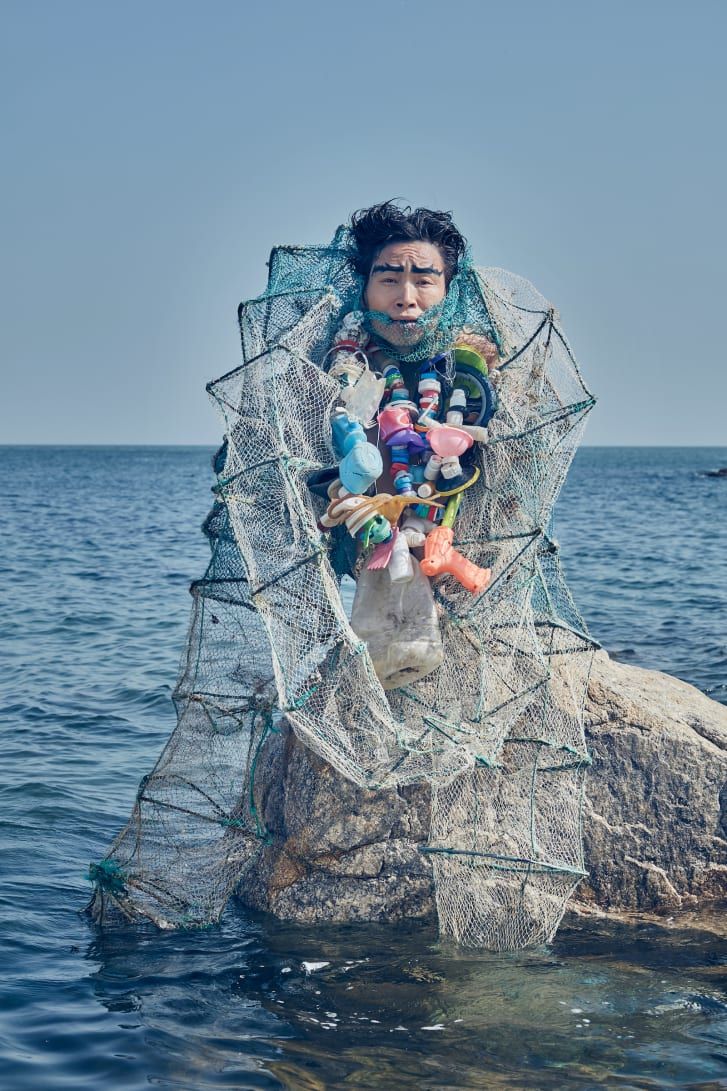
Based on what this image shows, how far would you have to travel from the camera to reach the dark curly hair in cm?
552

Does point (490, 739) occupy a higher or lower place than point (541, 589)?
lower

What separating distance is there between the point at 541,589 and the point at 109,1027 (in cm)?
259

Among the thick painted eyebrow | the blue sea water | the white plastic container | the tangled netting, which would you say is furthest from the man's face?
the blue sea water

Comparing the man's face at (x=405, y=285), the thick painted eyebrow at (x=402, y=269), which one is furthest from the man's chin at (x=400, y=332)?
the thick painted eyebrow at (x=402, y=269)

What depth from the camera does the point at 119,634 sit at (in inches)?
516

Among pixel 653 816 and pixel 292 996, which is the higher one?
pixel 653 816

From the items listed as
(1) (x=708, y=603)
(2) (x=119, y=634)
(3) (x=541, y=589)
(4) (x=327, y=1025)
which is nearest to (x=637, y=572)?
(1) (x=708, y=603)

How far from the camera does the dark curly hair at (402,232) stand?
18.1 ft

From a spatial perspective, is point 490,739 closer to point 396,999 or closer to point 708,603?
point 396,999

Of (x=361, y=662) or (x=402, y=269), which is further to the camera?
(x=402, y=269)

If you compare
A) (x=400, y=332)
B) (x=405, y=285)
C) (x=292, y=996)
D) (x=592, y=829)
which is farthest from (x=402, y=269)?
(x=292, y=996)

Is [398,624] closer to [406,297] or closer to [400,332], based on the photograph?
[400,332]

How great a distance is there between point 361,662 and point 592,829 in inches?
60.5

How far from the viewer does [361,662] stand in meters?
4.85
